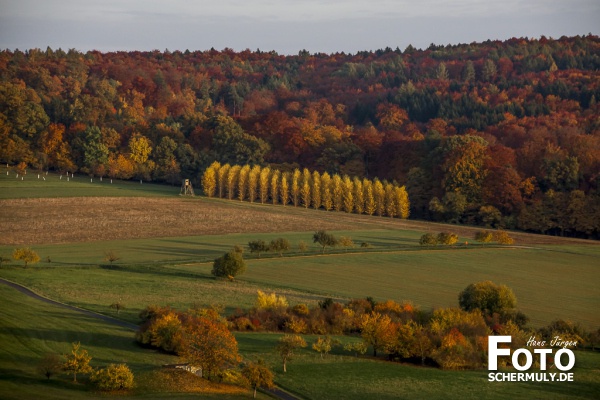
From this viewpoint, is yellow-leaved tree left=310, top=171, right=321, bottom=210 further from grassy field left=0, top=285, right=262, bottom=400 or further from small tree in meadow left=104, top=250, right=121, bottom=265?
grassy field left=0, top=285, right=262, bottom=400

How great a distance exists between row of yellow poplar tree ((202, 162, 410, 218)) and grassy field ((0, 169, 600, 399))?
511cm

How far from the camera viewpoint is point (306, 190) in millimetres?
121062

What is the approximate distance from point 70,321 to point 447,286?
30019 mm

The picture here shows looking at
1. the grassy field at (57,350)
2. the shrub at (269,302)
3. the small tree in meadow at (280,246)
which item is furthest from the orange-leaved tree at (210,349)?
the small tree in meadow at (280,246)

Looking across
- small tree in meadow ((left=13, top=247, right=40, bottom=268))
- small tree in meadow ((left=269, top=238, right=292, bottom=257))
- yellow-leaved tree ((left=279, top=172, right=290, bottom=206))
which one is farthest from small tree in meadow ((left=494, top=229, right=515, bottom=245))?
small tree in meadow ((left=13, top=247, right=40, bottom=268))

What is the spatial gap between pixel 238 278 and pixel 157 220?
107 feet

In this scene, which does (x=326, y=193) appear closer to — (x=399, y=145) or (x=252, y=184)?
(x=252, y=184)

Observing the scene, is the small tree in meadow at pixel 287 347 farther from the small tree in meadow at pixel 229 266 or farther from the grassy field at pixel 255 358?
the small tree in meadow at pixel 229 266

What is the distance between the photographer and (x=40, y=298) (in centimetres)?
6003

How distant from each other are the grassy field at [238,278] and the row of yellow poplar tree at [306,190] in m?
5.11

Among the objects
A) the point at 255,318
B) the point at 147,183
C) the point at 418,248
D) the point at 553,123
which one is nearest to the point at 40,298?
the point at 255,318

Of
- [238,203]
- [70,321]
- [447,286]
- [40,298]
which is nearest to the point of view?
[70,321]

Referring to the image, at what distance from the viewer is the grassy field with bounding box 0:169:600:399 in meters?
46.3

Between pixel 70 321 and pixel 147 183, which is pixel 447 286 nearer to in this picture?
pixel 70 321
